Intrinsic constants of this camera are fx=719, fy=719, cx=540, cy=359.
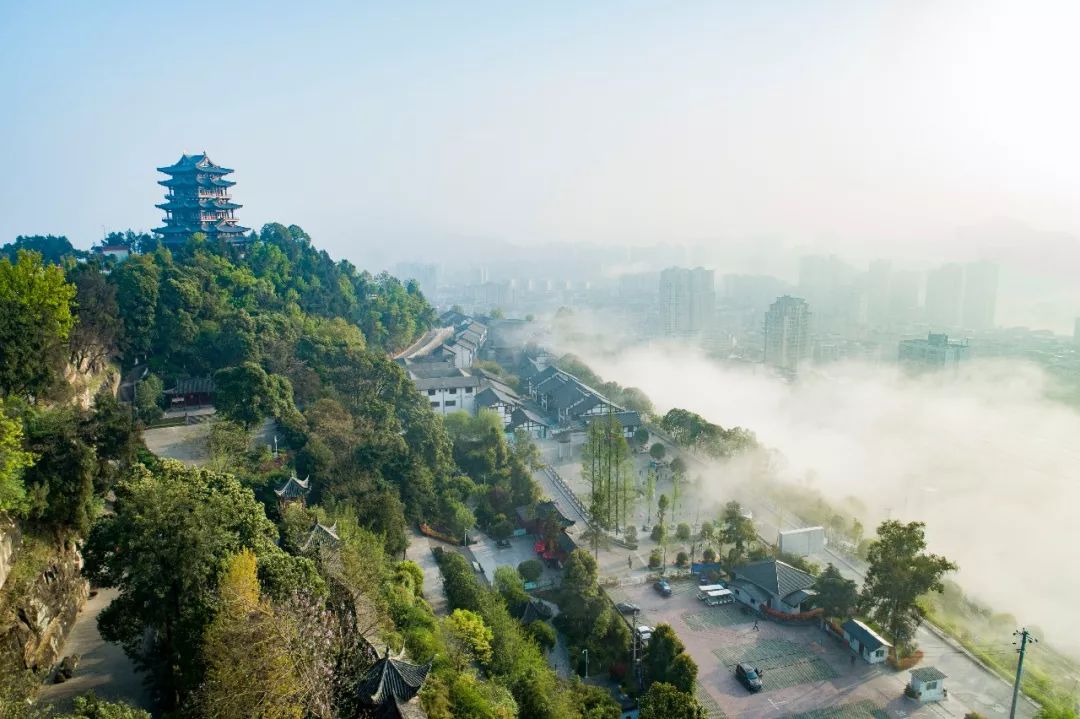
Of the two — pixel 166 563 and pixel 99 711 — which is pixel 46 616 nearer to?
pixel 166 563

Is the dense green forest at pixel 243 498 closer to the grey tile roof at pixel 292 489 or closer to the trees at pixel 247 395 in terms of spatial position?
the trees at pixel 247 395

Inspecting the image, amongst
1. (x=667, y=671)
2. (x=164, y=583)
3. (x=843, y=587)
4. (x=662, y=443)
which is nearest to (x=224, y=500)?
(x=164, y=583)

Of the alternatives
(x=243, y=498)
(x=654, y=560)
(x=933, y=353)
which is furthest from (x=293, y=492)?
(x=933, y=353)

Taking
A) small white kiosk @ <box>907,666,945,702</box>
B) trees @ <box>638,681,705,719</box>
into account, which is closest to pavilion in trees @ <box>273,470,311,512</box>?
trees @ <box>638,681,705,719</box>

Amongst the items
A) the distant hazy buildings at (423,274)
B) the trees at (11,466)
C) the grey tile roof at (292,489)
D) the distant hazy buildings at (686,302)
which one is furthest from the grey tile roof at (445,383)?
the distant hazy buildings at (423,274)

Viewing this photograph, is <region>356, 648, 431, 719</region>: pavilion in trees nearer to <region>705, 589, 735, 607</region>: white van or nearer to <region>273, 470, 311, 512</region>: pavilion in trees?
<region>273, 470, 311, 512</region>: pavilion in trees

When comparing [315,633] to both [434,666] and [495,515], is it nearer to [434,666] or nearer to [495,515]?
[434,666]
